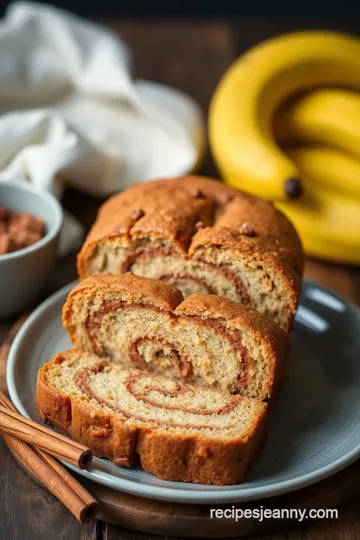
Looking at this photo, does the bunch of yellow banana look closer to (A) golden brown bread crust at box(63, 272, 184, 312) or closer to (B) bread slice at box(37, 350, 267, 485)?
(A) golden brown bread crust at box(63, 272, 184, 312)

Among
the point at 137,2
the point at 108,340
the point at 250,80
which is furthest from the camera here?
the point at 137,2

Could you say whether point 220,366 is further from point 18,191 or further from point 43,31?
point 43,31

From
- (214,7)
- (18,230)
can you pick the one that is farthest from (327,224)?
(214,7)

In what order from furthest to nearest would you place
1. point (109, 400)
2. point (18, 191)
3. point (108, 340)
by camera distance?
point (18, 191)
point (108, 340)
point (109, 400)

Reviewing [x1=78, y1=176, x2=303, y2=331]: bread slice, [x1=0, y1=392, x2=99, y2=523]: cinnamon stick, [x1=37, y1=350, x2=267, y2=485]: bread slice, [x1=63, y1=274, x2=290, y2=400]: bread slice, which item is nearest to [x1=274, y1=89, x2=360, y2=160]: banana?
[x1=78, y1=176, x2=303, y2=331]: bread slice

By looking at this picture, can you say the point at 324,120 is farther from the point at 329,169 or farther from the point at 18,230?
the point at 18,230

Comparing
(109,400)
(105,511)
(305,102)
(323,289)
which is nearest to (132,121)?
(305,102)

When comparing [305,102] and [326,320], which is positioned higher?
[305,102]

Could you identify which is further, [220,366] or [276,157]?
[276,157]
